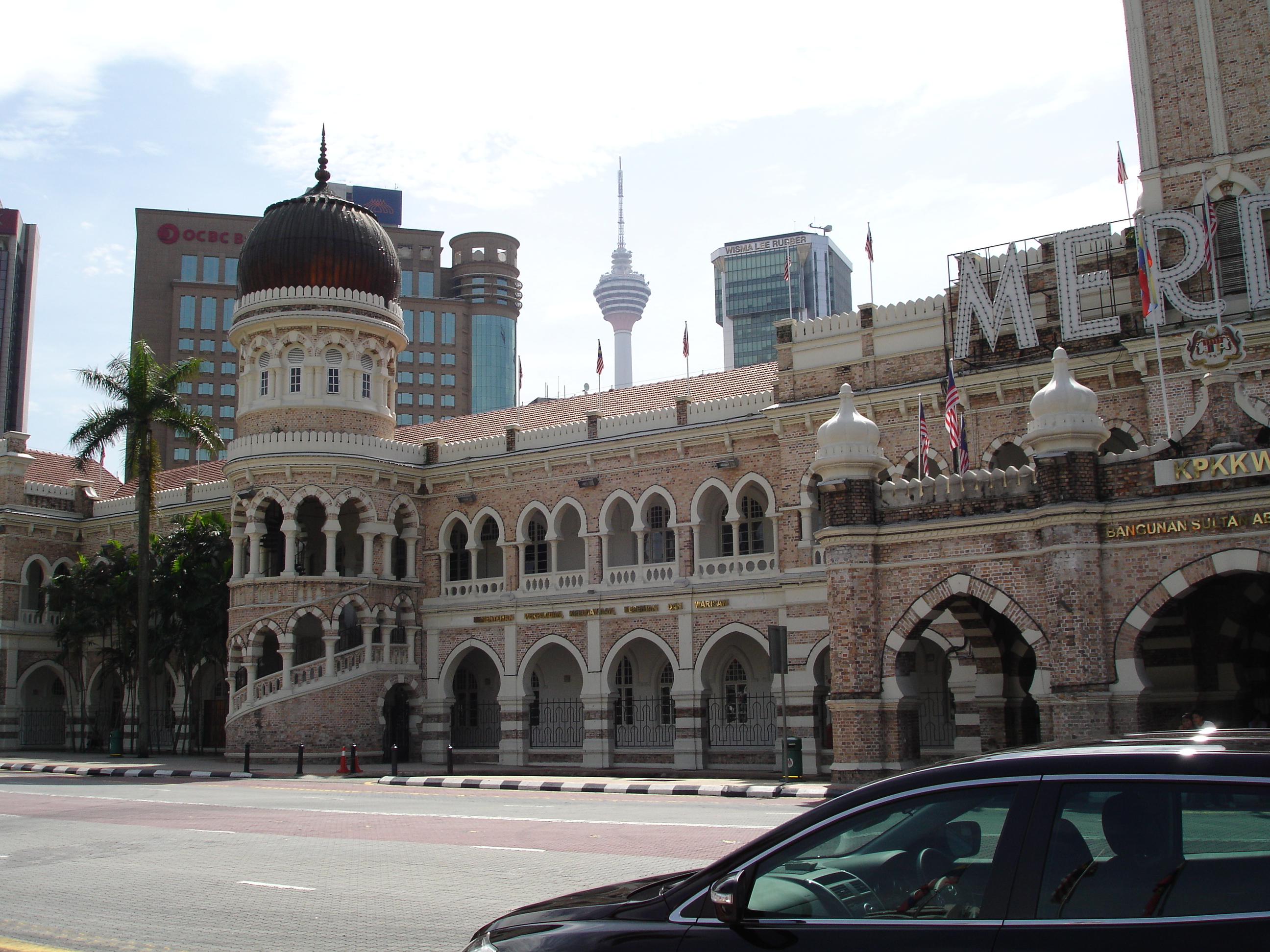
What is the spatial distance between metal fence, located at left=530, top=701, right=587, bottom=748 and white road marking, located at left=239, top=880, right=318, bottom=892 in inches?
812

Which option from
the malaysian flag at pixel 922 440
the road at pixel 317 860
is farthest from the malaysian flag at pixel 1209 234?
the road at pixel 317 860

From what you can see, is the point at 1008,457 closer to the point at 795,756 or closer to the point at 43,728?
the point at 795,756

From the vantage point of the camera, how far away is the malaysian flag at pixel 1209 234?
2125 centimetres

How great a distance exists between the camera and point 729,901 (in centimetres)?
389

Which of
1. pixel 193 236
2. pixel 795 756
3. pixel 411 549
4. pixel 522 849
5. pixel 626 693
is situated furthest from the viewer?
pixel 193 236

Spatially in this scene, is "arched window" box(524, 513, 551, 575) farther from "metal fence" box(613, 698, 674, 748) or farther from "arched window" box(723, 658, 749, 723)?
"arched window" box(723, 658, 749, 723)

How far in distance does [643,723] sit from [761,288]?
125 metres

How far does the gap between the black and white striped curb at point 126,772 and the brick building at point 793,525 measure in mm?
2372

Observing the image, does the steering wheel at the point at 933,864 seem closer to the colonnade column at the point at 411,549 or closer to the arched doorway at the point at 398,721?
the arched doorway at the point at 398,721

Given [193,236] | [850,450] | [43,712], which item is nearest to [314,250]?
[43,712]

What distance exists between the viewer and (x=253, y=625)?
3212cm

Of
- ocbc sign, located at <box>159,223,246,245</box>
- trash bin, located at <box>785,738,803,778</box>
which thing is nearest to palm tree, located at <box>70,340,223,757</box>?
trash bin, located at <box>785,738,803,778</box>

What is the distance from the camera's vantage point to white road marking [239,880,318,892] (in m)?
10.4

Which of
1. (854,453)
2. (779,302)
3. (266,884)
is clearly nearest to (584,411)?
(854,453)
